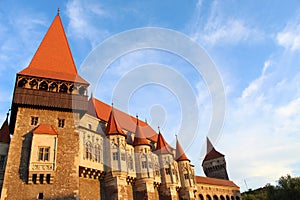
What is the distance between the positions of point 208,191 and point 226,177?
14041 millimetres

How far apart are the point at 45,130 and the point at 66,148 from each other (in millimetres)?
2169

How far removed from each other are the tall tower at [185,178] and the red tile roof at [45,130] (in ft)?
60.3

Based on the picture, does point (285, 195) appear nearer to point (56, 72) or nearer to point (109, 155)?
point (109, 155)

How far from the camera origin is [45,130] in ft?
62.4

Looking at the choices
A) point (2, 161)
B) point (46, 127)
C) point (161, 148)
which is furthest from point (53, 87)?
point (161, 148)

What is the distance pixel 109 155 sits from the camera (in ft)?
76.8

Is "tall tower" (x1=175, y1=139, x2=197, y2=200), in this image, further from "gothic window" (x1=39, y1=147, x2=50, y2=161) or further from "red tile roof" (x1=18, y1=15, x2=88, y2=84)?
"gothic window" (x1=39, y1=147, x2=50, y2=161)

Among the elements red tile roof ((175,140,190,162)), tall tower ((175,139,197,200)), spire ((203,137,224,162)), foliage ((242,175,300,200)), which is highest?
spire ((203,137,224,162))

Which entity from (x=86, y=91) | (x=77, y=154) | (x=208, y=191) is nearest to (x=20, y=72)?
(x=86, y=91)

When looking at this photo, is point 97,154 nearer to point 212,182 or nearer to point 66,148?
point 66,148

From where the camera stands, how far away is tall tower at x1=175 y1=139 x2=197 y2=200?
30.4 metres

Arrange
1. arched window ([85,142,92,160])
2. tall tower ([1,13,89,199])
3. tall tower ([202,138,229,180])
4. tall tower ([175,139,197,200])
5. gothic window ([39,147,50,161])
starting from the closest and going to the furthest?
tall tower ([1,13,89,199]) → gothic window ([39,147,50,161]) → arched window ([85,142,92,160]) → tall tower ([175,139,197,200]) → tall tower ([202,138,229,180])

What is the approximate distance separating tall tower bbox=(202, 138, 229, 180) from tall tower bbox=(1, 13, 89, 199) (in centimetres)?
4039

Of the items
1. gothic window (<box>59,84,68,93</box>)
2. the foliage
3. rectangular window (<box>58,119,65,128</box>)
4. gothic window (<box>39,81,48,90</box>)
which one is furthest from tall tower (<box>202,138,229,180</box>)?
gothic window (<box>39,81,48,90</box>)
